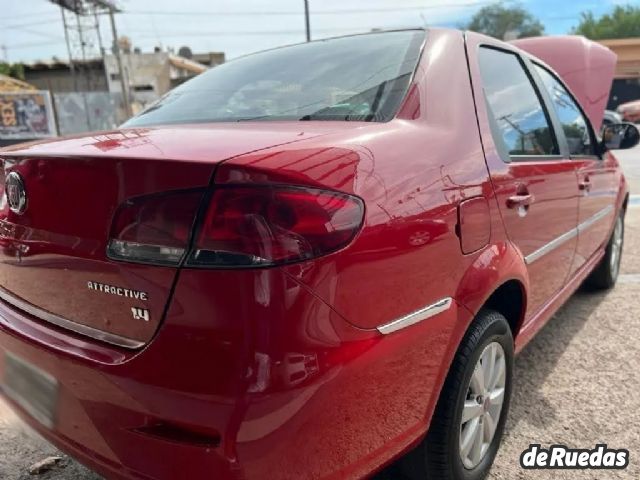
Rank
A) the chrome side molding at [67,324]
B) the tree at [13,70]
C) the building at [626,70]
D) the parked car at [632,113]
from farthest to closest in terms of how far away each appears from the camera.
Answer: the building at [626,70]
the tree at [13,70]
the parked car at [632,113]
the chrome side molding at [67,324]

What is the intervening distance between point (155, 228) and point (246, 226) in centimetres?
22

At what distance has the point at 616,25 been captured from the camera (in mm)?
69938

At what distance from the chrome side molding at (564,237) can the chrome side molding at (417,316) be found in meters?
0.69

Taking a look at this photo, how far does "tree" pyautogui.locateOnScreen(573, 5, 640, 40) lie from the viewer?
69688 mm

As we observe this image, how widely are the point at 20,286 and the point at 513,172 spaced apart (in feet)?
5.43

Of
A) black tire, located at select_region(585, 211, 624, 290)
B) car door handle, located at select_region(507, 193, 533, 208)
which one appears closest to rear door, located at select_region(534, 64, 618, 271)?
black tire, located at select_region(585, 211, 624, 290)

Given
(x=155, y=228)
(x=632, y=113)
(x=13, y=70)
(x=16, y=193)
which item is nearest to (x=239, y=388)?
(x=155, y=228)

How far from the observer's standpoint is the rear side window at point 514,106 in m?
2.14

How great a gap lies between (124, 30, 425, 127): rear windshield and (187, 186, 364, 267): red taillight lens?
53cm

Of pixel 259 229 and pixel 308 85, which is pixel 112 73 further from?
pixel 259 229

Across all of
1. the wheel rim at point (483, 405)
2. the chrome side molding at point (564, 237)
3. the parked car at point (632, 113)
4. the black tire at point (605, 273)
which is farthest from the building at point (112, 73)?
the wheel rim at point (483, 405)

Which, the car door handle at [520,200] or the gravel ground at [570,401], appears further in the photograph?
the gravel ground at [570,401]

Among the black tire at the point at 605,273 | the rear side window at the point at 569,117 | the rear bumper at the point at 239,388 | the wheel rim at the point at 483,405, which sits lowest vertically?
the black tire at the point at 605,273

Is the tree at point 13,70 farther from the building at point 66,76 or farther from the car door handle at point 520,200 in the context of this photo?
the car door handle at point 520,200
